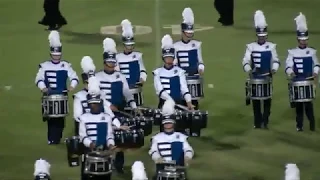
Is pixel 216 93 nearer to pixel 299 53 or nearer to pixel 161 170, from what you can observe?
pixel 299 53

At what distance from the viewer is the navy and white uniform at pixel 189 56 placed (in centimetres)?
1305

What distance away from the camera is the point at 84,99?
11281 millimetres

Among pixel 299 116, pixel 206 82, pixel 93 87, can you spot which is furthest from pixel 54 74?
pixel 206 82

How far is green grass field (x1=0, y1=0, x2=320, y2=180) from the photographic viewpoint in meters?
12.2

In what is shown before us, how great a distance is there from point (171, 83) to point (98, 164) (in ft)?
7.93

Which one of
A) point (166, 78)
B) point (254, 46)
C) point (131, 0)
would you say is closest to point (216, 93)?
point (254, 46)

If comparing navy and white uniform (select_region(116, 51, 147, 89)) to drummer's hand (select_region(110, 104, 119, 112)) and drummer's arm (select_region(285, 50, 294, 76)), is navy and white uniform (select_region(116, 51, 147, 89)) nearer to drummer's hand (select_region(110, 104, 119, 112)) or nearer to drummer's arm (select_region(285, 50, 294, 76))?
drummer's hand (select_region(110, 104, 119, 112))

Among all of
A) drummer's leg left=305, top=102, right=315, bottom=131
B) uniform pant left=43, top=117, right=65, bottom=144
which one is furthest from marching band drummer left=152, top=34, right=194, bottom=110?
drummer's leg left=305, top=102, right=315, bottom=131

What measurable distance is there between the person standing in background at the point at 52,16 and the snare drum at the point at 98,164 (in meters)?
10.0

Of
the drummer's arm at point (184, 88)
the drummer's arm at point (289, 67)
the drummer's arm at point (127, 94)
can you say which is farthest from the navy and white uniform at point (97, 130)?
the drummer's arm at point (289, 67)

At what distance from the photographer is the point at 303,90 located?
1290 cm

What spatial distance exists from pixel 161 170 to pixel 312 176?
250 cm

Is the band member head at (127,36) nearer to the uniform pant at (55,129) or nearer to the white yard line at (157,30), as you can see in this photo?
the uniform pant at (55,129)

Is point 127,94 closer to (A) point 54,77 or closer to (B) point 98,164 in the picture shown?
(A) point 54,77
